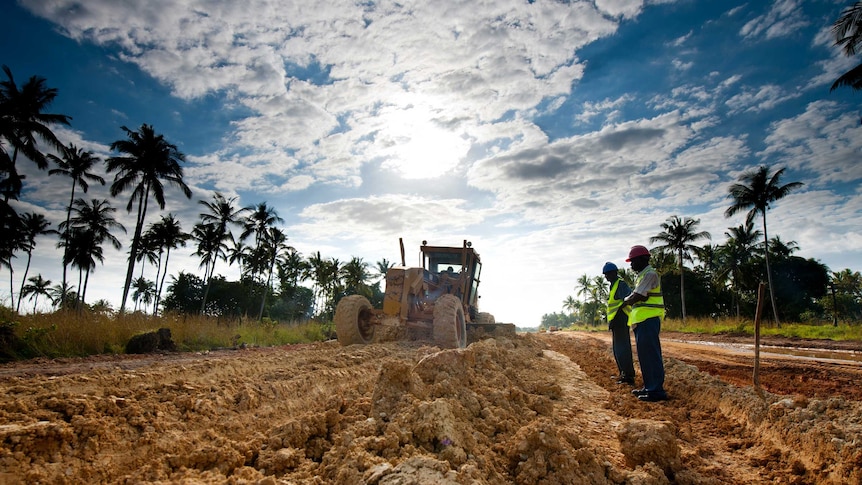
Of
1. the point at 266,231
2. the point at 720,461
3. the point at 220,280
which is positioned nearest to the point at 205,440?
the point at 720,461

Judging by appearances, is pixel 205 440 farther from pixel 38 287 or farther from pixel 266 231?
pixel 38 287

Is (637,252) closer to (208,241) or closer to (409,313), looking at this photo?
(409,313)

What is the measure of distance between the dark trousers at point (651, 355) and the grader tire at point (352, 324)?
18.4ft

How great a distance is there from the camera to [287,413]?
3.69m

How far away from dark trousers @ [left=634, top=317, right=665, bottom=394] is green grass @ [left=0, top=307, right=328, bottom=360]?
1045 centimetres

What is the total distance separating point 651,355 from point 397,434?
4029 mm

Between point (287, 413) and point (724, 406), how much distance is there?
4582 mm

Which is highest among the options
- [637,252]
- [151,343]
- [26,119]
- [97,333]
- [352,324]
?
[26,119]

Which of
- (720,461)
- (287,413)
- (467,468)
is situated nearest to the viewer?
(467,468)

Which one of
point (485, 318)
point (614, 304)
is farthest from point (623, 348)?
point (485, 318)

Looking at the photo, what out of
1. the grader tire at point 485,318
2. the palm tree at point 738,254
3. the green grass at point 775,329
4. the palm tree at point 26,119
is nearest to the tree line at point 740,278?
the palm tree at point 738,254

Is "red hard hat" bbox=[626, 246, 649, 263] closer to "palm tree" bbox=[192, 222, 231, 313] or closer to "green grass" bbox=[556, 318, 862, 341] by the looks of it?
"green grass" bbox=[556, 318, 862, 341]

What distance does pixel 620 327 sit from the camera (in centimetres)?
666

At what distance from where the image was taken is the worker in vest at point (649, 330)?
5.30 meters
